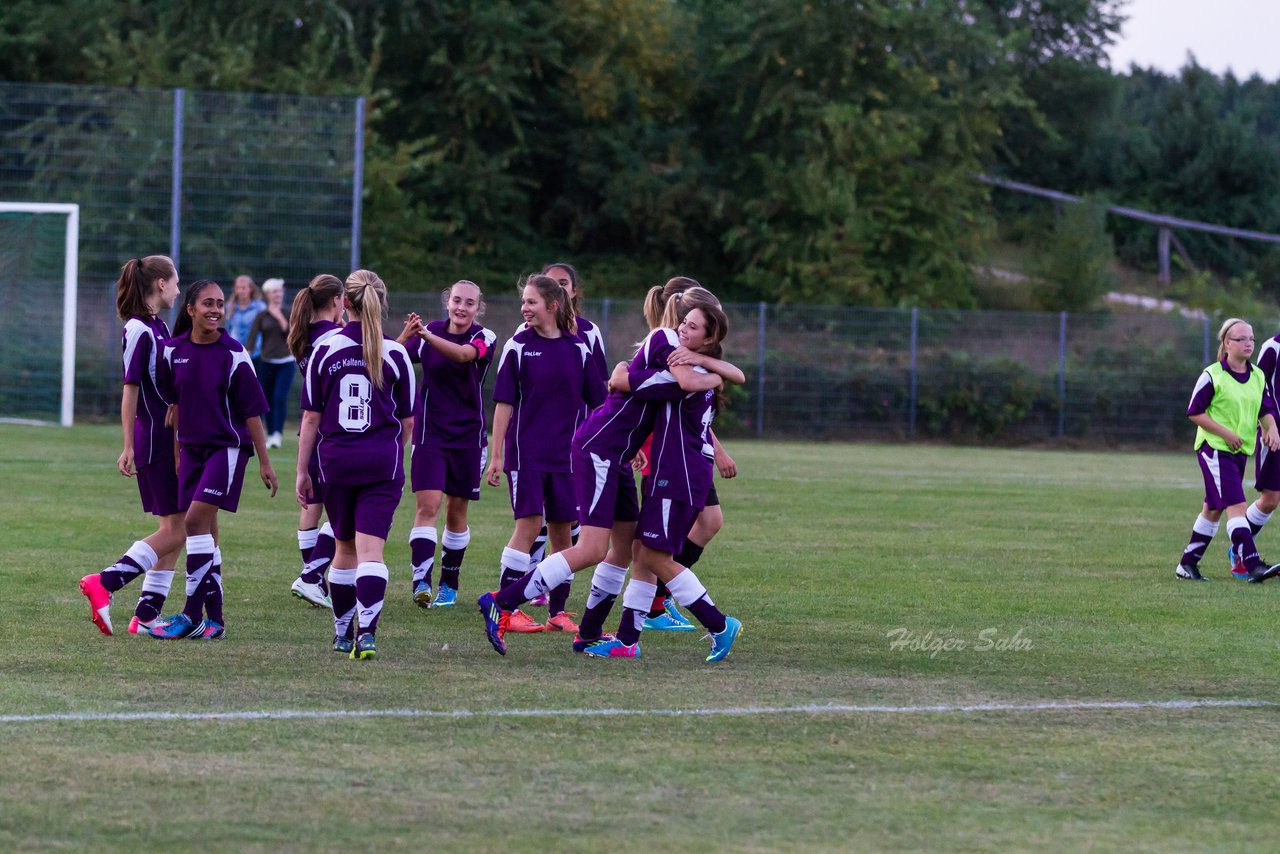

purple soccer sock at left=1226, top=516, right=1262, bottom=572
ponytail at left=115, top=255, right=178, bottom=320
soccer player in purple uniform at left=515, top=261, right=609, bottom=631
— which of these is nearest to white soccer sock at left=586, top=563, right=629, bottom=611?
soccer player in purple uniform at left=515, top=261, right=609, bottom=631

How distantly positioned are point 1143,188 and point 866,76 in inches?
633

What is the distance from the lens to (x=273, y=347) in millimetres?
18484

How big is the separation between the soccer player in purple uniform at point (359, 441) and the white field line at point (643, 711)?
1196mm

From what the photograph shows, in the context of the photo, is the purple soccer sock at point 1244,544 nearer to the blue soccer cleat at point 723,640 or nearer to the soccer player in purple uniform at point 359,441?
the blue soccer cleat at point 723,640

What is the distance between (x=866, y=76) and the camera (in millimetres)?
37719

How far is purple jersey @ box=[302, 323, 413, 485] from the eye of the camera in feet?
22.8

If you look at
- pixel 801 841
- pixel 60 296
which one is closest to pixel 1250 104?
pixel 60 296

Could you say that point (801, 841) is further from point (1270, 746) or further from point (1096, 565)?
point (1096, 565)

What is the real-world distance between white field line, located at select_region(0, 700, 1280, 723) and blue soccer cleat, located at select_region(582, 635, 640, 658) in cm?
126

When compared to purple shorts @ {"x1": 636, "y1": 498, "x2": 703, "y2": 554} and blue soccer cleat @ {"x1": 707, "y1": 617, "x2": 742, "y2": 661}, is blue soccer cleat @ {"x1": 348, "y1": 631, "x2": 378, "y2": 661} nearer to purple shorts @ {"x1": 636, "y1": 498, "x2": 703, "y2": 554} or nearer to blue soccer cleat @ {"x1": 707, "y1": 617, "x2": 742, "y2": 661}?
purple shorts @ {"x1": 636, "y1": 498, "x2": 703, "y2": 554}

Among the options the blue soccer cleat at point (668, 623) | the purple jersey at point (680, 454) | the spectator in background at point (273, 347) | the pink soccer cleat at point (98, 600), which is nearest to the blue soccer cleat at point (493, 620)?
the purple jersey at point (680, 454)

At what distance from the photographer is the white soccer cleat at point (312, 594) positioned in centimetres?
855

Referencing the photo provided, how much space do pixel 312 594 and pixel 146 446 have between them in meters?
1.44

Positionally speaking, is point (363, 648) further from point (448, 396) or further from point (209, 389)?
point (448, 396)
